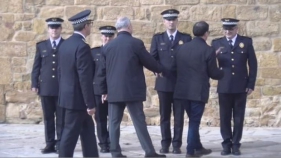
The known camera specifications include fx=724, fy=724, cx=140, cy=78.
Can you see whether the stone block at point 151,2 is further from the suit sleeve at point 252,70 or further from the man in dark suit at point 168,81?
the suit sleeve at point 252,70

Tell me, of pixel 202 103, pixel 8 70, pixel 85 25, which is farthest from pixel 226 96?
pixel 8 70

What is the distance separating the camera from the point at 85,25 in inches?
340

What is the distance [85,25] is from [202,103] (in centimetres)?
192

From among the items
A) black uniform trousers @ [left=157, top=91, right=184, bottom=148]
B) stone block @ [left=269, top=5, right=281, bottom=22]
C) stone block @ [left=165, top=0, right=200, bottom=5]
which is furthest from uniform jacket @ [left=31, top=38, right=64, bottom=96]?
stone block @ [left=269, top=5, right=281, bottom=22]

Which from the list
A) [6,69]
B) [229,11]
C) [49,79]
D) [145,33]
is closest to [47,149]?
[49,79]

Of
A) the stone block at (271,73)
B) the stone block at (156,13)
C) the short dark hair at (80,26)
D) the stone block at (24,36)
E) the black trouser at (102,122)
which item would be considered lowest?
the black trouser at (102,122)

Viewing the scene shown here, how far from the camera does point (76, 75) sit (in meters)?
8.48

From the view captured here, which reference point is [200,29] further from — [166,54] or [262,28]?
[262,28]

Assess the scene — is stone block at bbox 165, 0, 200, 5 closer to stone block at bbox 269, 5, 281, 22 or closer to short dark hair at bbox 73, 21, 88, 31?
stone block at bbox 269, 5, 281, 22

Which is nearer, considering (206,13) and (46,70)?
(46,70)

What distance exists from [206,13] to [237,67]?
2.55 m

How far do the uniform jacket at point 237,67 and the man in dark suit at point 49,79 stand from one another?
7.53 feet

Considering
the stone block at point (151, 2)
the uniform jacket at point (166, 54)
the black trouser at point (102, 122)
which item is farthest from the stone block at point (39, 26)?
the uniform jacket at point (166, 54)

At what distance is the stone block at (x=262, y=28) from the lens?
12.1 meters
